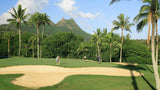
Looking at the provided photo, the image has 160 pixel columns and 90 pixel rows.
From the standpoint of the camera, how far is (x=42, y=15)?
55.4 meters

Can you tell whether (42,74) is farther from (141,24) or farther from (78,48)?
(78,48)

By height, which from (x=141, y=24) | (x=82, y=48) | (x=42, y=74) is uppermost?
(x=141, y=24)

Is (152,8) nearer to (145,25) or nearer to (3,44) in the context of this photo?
(145,25)

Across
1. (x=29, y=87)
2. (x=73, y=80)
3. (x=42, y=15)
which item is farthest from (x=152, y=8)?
(x=42, y=15)

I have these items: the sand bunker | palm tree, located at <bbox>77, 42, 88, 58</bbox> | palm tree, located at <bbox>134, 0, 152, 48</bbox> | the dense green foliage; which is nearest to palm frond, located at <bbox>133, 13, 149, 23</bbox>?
palm tree, located at <bbox>134, 0, 152, 48</bbox>

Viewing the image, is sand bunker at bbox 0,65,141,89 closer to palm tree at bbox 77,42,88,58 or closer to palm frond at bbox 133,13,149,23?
palm frond at bbox 133,13,149,23

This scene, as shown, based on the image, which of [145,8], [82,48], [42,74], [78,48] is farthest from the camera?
[78,48]

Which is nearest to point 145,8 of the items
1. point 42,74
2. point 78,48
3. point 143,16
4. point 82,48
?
point 143,16

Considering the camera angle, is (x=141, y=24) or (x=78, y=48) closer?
(x=141, y=24)

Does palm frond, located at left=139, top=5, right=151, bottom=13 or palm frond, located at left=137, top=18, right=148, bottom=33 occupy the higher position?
palm frond, located at left=139, top=5, right=151, bottom=13

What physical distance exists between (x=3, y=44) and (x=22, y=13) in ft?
147

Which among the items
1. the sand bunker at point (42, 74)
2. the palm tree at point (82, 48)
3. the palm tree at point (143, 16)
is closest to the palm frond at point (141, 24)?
the palm tree at point (143, 16)

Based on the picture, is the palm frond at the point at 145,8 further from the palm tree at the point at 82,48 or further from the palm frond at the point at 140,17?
the palm tree at the point at 82,48

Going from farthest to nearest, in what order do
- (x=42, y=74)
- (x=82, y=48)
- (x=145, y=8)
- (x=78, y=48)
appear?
(x=78, y=48), (x=82, y=48), (x=42, y=74), (x=145, y=8)
